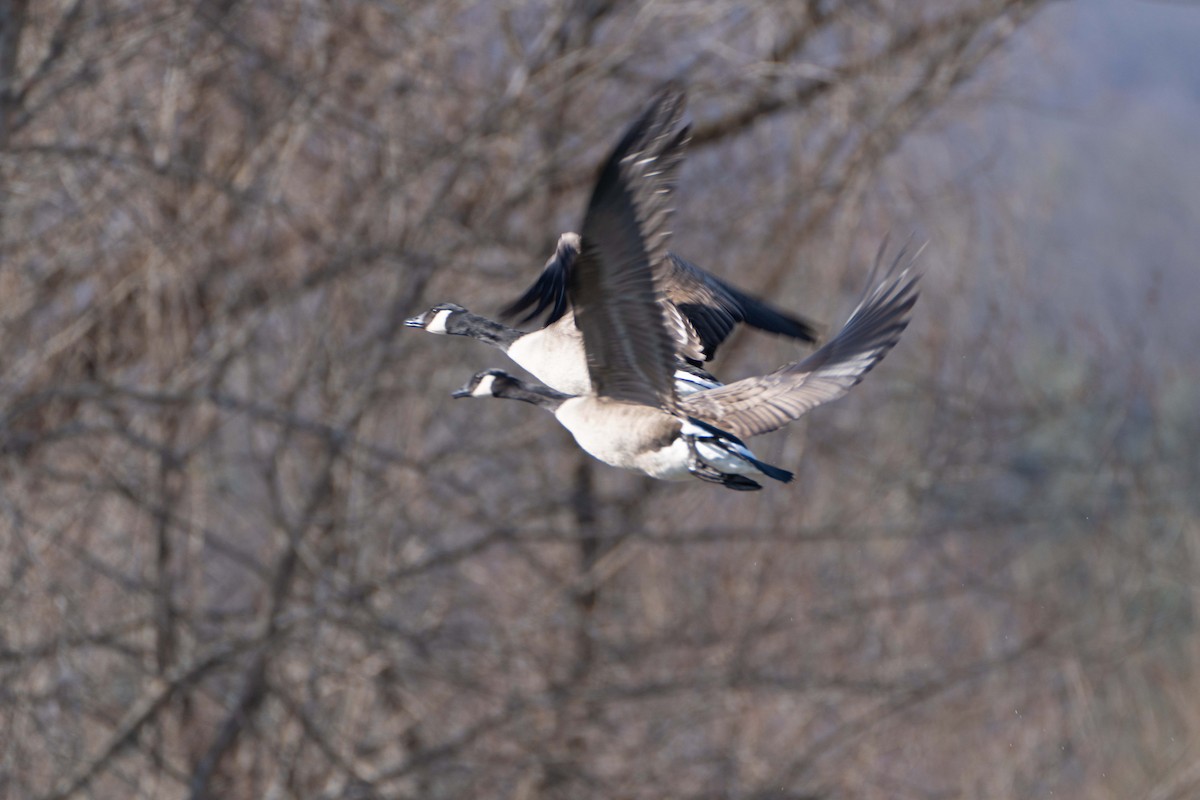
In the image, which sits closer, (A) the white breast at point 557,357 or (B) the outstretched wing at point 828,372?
(B) the outstretched wing at point 828,372

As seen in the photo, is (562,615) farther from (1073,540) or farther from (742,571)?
(1073,540)

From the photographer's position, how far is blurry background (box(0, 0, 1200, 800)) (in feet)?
25.5

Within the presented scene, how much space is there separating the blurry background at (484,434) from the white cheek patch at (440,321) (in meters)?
1.24

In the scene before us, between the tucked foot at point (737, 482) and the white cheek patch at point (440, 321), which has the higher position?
the white cheek patch at point (440, 321)

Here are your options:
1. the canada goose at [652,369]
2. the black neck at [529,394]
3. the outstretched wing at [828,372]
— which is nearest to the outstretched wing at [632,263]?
the canada goose at [652,369]

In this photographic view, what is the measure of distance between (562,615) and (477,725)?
1.46m

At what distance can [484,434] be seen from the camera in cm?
967

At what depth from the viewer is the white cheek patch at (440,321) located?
6.09m

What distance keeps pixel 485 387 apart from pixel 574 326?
0.53 metres

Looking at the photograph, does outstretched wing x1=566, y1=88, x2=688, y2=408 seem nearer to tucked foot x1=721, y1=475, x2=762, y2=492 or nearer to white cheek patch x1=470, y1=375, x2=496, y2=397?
tucked foot x1=721, y1=475, x2=762, y2=492

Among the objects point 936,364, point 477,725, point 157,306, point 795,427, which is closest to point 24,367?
point 157,306

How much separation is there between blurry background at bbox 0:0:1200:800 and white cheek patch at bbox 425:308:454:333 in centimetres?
124

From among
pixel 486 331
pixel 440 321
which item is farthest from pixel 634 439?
pixel 440 321

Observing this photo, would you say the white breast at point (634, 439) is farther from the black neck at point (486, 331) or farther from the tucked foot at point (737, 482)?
the black neck at point (486, 331)
